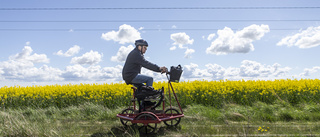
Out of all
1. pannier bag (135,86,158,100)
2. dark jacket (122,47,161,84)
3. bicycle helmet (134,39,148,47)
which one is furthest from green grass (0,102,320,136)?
bicycle helmet (134,39,148,47)

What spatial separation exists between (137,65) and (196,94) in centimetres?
422

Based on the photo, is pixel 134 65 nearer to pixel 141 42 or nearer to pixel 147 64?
pixel 147 64

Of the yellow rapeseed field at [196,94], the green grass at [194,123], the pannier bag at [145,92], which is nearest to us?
the green grass at [194,123]

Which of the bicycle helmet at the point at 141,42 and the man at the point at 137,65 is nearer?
the man at the point at 137,65

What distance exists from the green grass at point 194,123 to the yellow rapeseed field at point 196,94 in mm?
1009

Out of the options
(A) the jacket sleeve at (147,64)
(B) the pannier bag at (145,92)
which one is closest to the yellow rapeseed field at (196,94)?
(B) the pannier bag at (145,92)

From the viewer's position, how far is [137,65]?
5629mm

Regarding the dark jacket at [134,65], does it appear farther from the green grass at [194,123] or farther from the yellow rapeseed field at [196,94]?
the yellow rapeseed field at [196,94]

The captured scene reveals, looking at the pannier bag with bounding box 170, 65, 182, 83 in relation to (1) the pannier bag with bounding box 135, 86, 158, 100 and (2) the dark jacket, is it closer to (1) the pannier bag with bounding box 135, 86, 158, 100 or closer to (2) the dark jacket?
(2) the dark jacket

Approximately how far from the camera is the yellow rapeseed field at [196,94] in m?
9.24

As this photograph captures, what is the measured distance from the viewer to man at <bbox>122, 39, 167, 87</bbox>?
5.42 metres

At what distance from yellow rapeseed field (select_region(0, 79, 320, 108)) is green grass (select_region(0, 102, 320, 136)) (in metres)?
1.01

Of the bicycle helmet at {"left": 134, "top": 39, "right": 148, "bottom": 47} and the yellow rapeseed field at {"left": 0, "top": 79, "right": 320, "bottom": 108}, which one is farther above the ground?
the bicycle helmet at {"left": 134, "top": 39, "right": 148, "bottom": 47}

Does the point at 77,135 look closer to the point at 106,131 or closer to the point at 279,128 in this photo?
the point at 106,131
